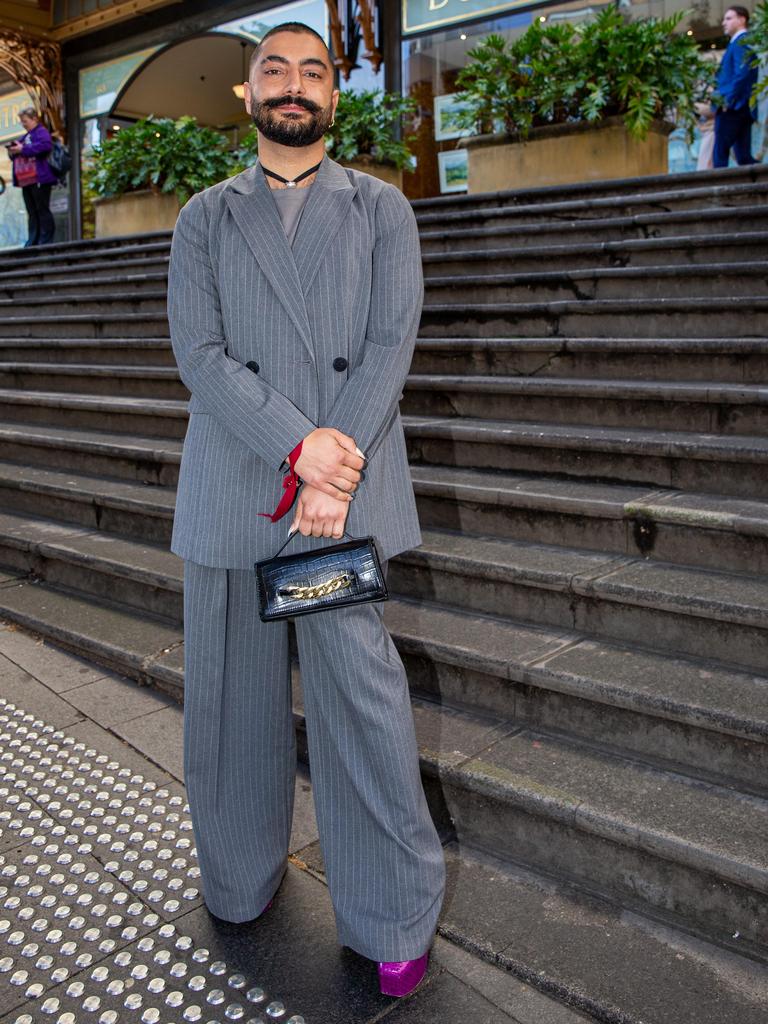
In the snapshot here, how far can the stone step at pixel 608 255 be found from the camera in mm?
5152

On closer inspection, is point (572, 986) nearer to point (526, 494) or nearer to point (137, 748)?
point (137, 748)

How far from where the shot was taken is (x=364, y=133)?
910 centimetres

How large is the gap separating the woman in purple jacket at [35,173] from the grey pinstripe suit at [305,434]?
36.3ft

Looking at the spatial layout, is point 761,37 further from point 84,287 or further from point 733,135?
point 84,287

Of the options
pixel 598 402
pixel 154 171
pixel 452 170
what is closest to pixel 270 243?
pixel 598 402

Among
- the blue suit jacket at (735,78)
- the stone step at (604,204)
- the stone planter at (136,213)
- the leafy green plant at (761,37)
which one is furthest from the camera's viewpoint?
the stone planter at (136,213)

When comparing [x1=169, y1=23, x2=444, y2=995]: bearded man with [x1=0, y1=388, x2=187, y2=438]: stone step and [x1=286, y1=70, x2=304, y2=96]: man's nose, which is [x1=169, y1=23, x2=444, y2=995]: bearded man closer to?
[x1=286, y1=70, x2=304, y2=96]: man's nose

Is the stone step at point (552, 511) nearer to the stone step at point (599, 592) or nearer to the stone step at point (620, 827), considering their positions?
the stone step at point (599, 592)

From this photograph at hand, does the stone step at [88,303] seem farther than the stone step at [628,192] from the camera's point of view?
Yes

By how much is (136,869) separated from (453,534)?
1802 mm

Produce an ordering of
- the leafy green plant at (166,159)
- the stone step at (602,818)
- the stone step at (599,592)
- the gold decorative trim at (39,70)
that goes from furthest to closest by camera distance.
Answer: the gold decorative trim at (39,70) → the leafy green plant at (166,159) → the stone step at (599,592) → the stone step at (602,818)

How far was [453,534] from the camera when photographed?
3.94 meters

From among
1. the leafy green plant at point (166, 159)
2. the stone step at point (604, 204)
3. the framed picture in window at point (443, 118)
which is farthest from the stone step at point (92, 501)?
the framed picture in window at point (443, 118)

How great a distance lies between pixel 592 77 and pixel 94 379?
4.48 meters
